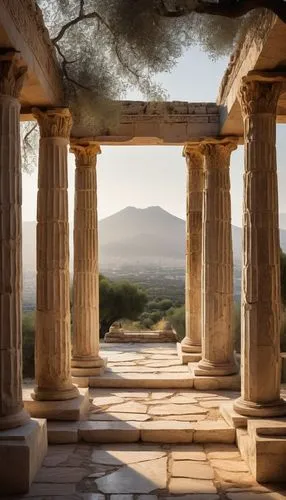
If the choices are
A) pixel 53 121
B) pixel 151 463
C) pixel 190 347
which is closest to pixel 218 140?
pixel 53 121

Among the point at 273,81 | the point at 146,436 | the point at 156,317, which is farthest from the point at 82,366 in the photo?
the point at 156,317

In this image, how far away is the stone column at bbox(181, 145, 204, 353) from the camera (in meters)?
21.4

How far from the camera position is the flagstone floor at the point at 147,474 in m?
11.2

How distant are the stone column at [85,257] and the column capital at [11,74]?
741cm

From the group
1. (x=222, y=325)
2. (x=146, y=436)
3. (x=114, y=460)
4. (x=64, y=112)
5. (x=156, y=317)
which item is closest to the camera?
(x=114, y=460)

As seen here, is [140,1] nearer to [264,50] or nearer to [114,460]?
[264,50]

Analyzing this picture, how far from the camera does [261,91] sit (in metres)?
13.4

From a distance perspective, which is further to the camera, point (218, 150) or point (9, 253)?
point (218, 150)

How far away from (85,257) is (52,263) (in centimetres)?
436

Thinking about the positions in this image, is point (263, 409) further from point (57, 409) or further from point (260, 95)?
point (260, 95)

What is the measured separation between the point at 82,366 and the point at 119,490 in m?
8.06

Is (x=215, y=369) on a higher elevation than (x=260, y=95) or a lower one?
lower

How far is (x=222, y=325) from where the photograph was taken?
18.6 m

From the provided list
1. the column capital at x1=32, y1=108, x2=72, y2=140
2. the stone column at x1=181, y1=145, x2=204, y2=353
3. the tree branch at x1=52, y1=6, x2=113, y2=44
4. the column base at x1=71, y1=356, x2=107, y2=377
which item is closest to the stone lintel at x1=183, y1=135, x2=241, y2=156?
the stone column at x1=181, y1=145, x2=204, y2=353
